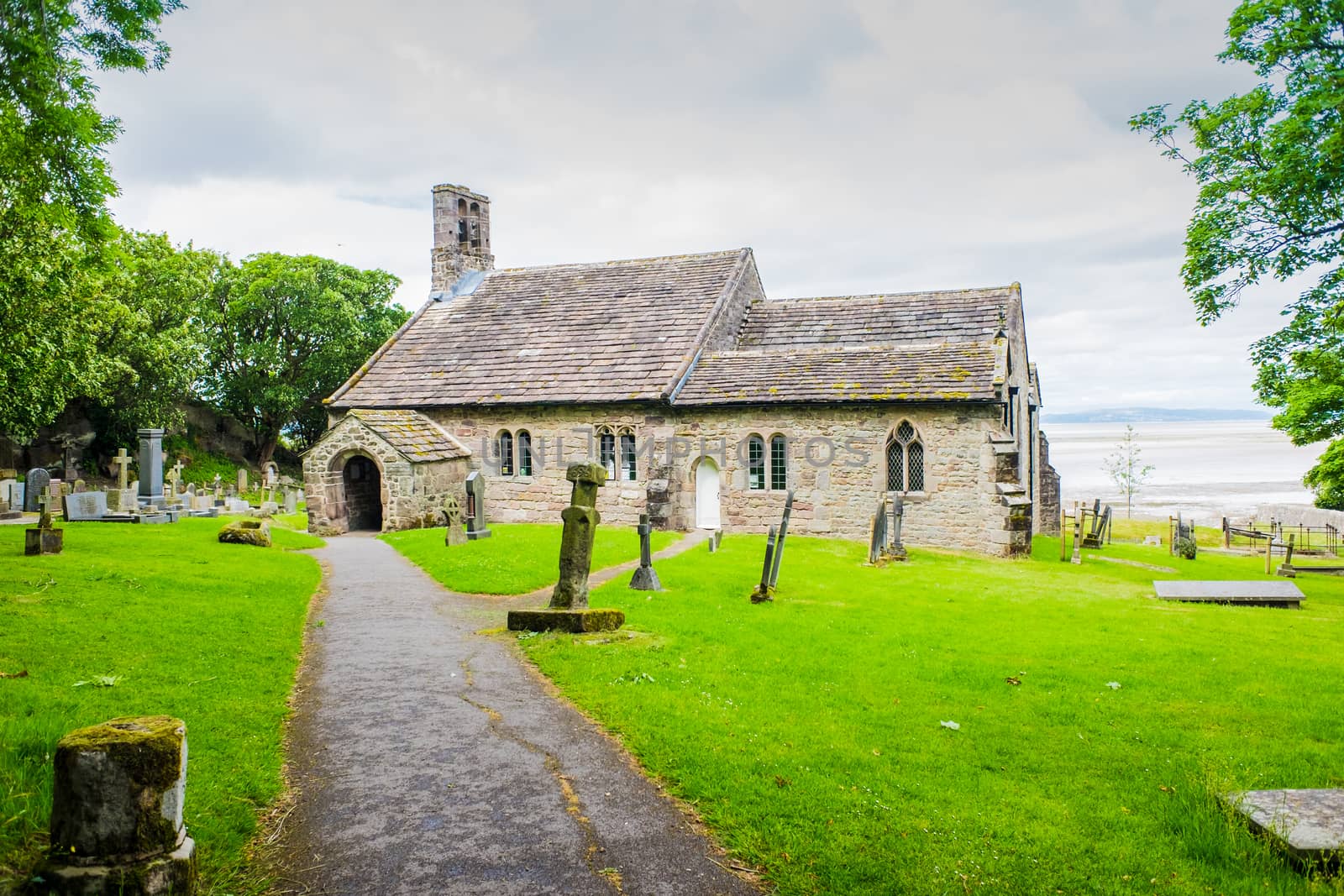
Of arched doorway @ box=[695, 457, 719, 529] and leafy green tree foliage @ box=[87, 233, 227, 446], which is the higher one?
leafy green tree foliage @ box=[87, 233, 227, 446]

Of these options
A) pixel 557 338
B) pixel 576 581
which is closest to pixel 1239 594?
pixel 576 581

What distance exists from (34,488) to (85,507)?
4.74 m

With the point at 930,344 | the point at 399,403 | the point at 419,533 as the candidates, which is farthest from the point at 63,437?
the point at 930,344

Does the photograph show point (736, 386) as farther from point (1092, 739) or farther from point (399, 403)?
point (1092, 739)

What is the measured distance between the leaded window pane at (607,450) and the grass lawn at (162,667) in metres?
11.2

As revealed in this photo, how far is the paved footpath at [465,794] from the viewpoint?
4.94m

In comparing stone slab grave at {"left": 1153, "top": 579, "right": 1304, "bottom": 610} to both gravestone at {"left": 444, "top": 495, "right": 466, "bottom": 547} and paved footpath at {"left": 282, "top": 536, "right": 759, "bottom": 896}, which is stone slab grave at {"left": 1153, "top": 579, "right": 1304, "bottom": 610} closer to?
paved footpath at {"left": 282, "top": 536, "right": 759, "bottom": 896}

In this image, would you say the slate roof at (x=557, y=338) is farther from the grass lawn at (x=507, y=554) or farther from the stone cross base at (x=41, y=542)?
the stone cross base at (x=41, y=542)

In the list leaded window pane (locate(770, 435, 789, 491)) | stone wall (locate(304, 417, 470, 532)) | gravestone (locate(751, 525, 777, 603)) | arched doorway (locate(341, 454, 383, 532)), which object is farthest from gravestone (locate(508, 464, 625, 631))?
arched doorway (locate(341, 454, 383, 532))

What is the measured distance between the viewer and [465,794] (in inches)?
236

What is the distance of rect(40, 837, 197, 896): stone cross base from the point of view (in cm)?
409

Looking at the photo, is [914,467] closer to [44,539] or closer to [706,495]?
[706,495]

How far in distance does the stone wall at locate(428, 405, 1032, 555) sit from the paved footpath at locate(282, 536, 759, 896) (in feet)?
50.3

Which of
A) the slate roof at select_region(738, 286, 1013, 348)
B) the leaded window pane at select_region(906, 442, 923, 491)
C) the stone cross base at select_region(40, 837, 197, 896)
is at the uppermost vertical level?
the slate roof at select_region(738, 286, 1013, 348)
